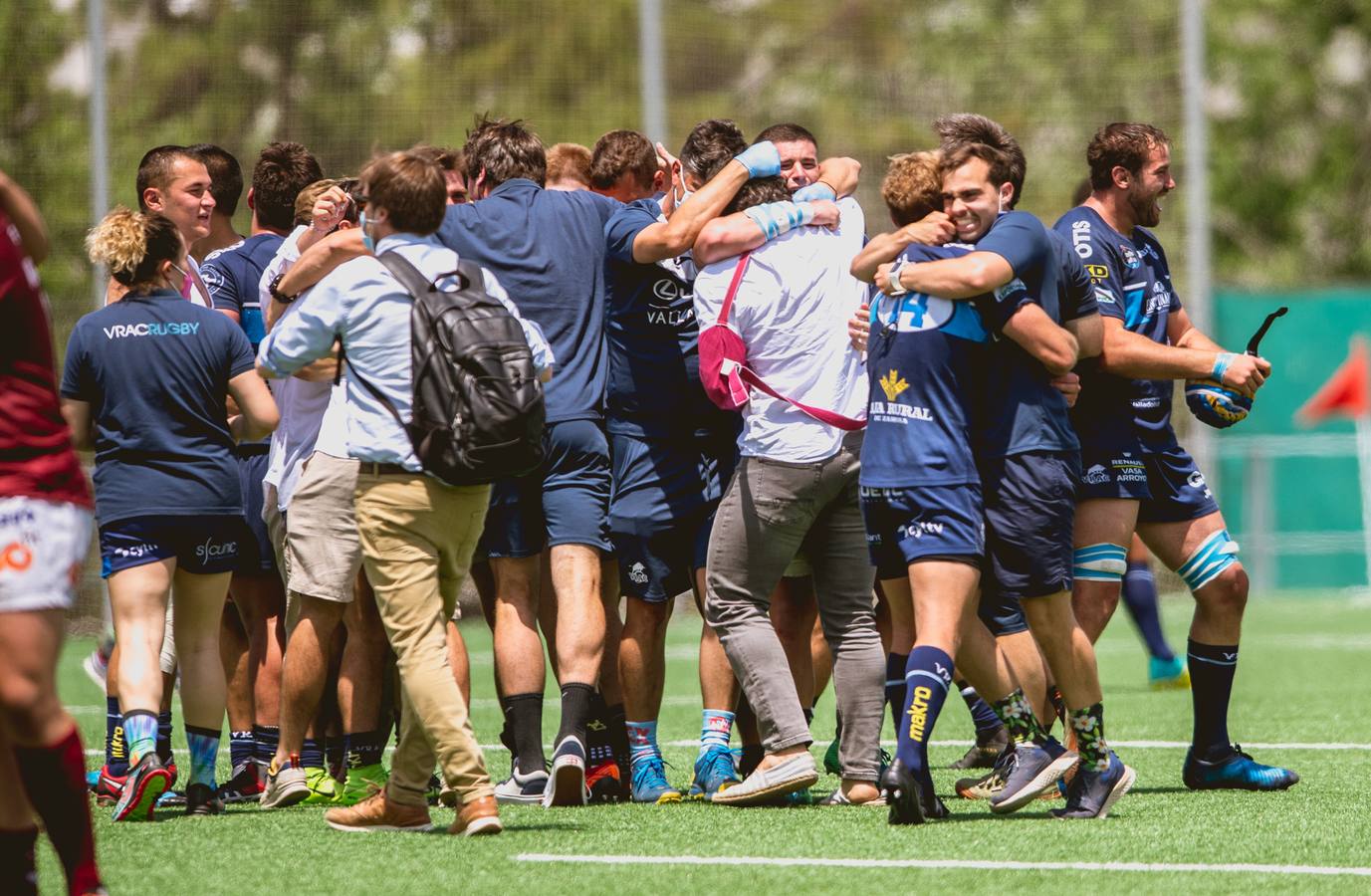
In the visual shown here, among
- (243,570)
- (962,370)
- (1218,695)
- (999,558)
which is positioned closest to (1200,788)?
(1218,695)

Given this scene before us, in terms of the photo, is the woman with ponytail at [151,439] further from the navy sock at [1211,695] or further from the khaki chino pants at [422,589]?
the navy sock at [1211,695]

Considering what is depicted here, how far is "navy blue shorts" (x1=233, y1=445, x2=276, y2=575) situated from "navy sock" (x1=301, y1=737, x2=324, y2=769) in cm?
74

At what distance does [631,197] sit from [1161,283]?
6.62ft

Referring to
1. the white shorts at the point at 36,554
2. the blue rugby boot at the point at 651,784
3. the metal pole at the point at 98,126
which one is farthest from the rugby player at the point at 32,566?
the metal pole at the point at 98,126

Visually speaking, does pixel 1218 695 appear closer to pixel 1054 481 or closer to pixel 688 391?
pixel 1054 481

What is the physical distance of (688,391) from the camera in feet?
23.5

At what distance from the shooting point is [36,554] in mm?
4406

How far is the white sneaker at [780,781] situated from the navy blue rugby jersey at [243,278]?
266cm

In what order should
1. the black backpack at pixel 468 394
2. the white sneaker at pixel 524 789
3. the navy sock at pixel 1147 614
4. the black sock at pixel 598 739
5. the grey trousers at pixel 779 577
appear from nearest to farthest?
the black backpack at pixel 468 394 → the grey trousers at pixel 779 577 → the white sneaker at pixel 524 789 → the black sock at pixel 598 739 → the navy sock at pixel 1147 614

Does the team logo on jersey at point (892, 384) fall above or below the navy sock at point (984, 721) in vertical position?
above

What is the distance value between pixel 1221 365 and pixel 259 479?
369 cm

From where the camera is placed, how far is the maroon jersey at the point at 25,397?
443 cm

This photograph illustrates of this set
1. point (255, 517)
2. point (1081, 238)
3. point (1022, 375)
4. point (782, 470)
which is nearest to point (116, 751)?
point (255, 517)

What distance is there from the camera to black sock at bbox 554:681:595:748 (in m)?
6.74
